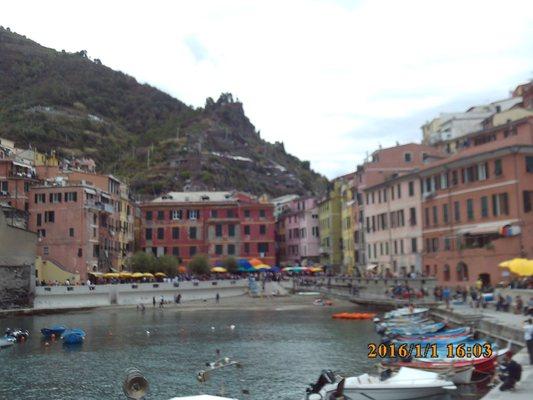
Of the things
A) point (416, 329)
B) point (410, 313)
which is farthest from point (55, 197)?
point (416, 329)

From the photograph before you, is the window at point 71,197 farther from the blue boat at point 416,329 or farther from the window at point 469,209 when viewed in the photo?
the blue boat at point 416,329

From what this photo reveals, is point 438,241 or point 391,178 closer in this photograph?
point 438,241

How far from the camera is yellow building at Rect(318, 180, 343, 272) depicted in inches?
4350

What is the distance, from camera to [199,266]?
323ft

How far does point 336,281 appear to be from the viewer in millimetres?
87250

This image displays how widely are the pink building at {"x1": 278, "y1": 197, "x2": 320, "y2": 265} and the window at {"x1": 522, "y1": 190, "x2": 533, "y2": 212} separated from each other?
194 ft

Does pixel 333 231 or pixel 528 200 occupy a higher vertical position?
pixel 333 231

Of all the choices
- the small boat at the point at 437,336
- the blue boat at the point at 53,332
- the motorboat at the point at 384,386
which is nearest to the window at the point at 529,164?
the small boat at the point at 437,336

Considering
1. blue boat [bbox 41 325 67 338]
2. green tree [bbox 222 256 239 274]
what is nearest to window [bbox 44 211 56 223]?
green tree [bbox 222 256 239 274]

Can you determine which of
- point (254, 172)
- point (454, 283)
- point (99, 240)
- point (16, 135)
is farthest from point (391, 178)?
point (16, 135)

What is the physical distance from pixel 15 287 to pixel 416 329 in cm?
4772

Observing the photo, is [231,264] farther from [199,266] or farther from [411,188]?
[411,188]

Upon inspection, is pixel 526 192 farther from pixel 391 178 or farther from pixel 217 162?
pixel 217 162

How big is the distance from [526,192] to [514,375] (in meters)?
43.0
